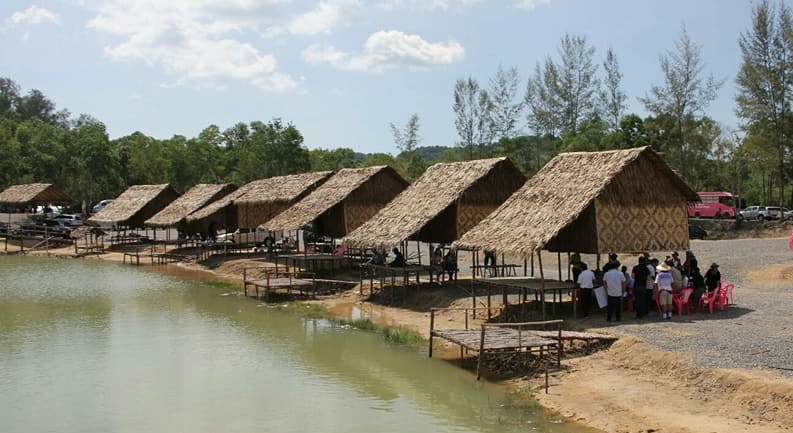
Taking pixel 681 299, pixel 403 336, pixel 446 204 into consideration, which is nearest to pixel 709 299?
pixel 681 299

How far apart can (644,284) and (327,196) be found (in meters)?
16.0

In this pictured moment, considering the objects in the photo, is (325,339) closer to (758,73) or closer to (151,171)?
(758,73)

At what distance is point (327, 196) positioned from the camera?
29516 mm

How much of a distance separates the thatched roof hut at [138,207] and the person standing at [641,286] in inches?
1337

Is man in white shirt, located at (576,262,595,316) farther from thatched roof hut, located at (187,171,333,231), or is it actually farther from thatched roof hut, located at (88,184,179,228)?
thatched roof hut, located at (88,184,179,228)

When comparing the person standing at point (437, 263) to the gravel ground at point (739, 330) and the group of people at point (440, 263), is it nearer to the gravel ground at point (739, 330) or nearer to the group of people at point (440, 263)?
the group of people at point (440, 263)

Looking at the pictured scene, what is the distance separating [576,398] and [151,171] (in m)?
55.3

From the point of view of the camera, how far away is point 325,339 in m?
18.3

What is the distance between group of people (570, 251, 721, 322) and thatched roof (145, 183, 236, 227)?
1053 inches

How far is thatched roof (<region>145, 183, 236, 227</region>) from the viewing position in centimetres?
3931

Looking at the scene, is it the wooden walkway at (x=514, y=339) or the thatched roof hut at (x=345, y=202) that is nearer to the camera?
the wooden walkway at (x=514, y=339)

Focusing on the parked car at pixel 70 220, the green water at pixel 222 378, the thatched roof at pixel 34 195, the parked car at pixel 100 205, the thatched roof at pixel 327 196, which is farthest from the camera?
the parked car at pixel 100 205

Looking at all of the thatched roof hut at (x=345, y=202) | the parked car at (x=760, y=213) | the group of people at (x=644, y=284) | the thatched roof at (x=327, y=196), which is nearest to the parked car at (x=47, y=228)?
the thatched roof at (x=327, y=196)

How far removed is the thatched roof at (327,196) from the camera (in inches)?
1120
